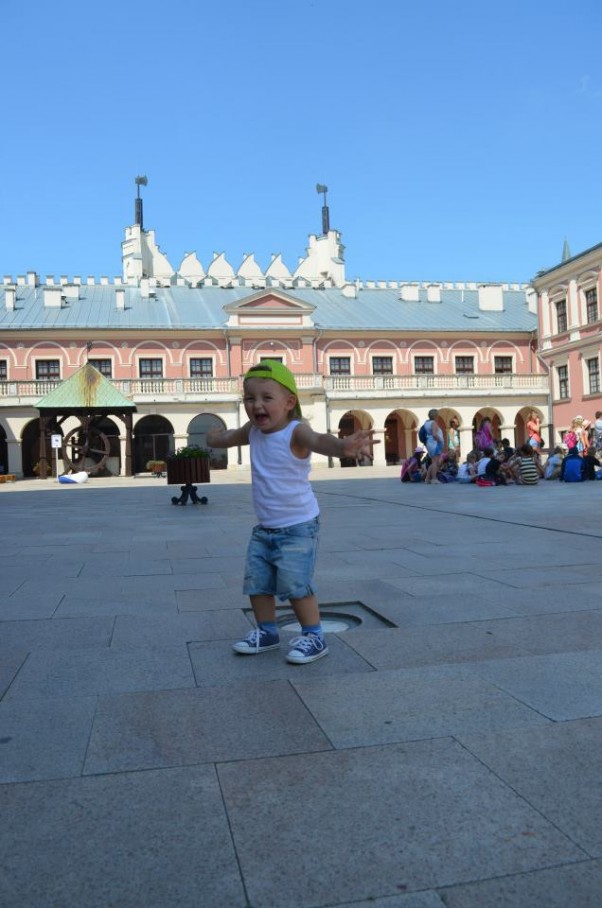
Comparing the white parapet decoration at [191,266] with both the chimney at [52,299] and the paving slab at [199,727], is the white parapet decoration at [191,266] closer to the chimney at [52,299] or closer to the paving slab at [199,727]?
the chimney at [52,299]

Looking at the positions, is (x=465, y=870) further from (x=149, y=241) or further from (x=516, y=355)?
(x=149, y=241)

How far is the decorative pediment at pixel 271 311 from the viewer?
3978cm

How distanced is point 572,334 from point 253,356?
15.8m

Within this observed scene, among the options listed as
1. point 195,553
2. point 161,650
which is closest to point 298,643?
point 161,650

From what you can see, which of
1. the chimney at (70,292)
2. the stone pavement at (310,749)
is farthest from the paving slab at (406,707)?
the chimney at (70,292)

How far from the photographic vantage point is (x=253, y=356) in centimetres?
4025

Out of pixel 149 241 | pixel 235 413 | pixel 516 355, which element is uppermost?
pixel 149 241

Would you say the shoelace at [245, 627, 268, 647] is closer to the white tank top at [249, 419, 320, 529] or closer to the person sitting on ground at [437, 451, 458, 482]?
the white tank top at [249, 419, 320, 529]

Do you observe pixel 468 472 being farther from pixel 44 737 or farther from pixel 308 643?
A: pixel 44 737

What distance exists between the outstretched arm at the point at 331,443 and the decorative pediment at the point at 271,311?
36.7 meters

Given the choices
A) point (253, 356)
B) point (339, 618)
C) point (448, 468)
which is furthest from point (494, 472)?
point (253, 356)

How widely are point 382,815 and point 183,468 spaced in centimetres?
1163

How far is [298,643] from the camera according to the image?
3572 millimetres

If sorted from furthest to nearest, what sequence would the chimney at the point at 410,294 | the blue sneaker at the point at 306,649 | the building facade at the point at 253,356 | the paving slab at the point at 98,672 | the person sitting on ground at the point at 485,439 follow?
the chimney at the point at 410,294
the building facade at the point at 253,356
the person sitting on ground at the point at 485,439
the blue sneaker at the point at 306,649
the paving slab at the point at 98,672
